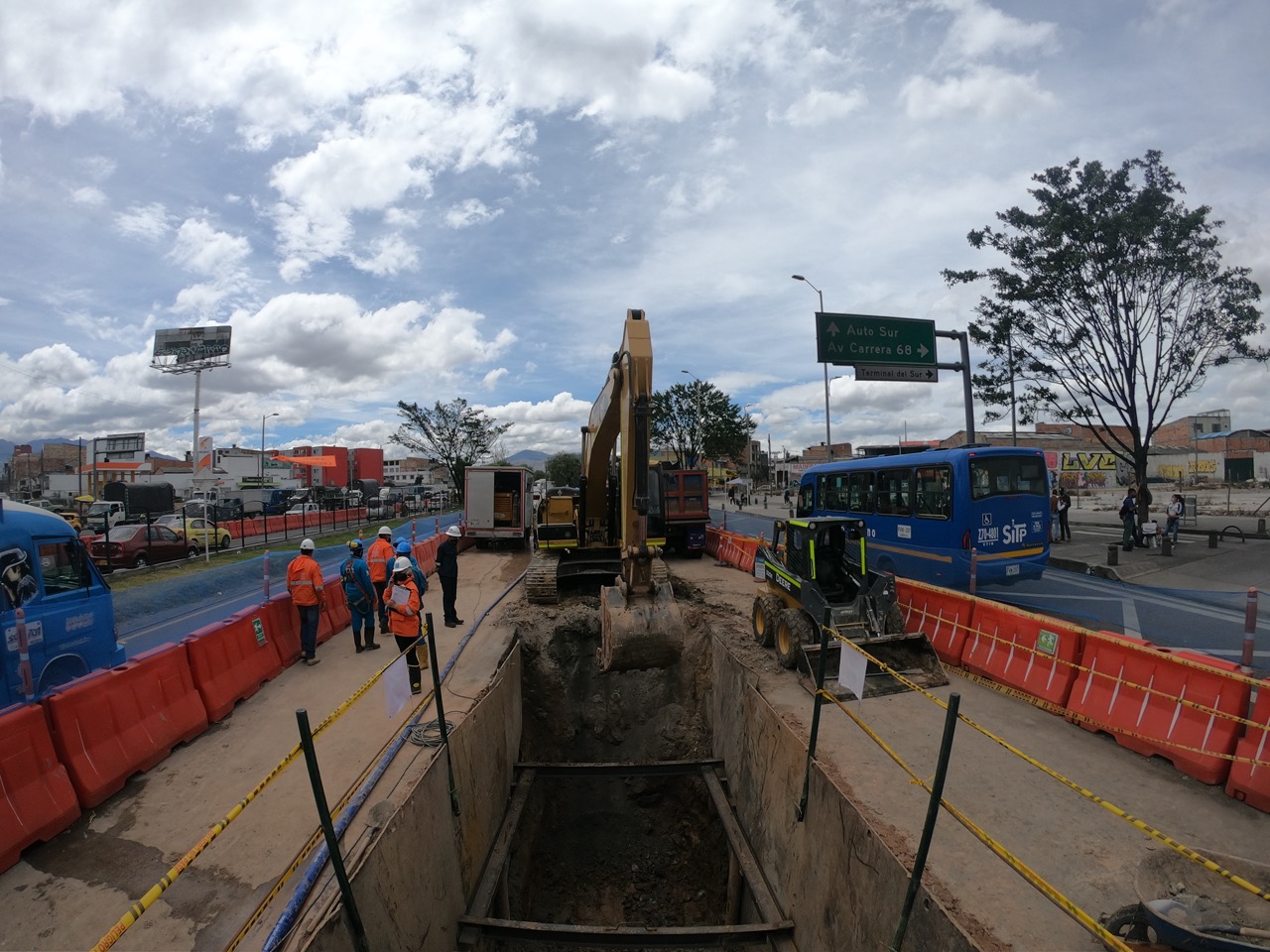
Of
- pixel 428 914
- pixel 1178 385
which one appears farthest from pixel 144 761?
pixel 1178 385

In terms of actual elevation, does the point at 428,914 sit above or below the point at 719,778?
above

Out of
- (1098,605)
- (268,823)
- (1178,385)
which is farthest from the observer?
(1178,385)

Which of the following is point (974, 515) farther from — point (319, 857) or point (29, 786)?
point (29, 786)

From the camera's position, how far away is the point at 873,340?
1788 cm

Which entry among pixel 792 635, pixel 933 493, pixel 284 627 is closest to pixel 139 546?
pixel 284 627

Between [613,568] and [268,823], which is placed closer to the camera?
[268,823]

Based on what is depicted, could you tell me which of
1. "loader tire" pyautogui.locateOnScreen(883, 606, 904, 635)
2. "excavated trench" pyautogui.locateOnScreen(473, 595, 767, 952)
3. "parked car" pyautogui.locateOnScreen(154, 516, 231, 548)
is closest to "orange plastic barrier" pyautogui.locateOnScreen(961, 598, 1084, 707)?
"loader tire" pyautogui.locateOnScreen(883, 606, 904, 635)

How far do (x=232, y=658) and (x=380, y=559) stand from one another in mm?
2471

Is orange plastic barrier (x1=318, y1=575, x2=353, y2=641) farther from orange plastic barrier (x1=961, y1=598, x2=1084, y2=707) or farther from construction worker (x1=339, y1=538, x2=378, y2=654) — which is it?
orange plastic barrier (x1=961, y1=598, x2=1084, y2=707)

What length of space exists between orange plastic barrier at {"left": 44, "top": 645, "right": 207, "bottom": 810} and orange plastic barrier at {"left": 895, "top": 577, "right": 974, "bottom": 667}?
8.39m

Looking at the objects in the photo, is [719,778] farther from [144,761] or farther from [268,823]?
[144,761]

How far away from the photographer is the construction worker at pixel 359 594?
9.08m

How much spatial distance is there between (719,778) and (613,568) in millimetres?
5073

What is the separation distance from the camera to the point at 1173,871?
3.44 metres
